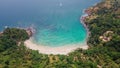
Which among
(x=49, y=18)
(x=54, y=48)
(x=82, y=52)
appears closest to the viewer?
(x=82, y=52)

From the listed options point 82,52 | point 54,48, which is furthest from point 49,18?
point 82,52

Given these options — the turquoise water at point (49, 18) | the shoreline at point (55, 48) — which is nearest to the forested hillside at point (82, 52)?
the shoreline at point (55, 48)

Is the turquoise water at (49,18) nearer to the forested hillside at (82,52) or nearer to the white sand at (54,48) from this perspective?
the white sand at (54,48)

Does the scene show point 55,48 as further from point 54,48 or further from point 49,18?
point 49,18

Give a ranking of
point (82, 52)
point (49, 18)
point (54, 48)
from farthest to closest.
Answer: point (49, 18)
point (54, 48)
point (82, 52)

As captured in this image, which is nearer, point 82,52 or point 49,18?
point 82,52

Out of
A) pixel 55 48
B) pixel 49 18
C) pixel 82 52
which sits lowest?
pixel 82 52

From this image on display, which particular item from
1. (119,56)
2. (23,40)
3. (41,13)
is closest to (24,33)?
(23,40)

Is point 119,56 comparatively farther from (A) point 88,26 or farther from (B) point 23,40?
(B) point 23,40

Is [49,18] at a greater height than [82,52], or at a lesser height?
greater
